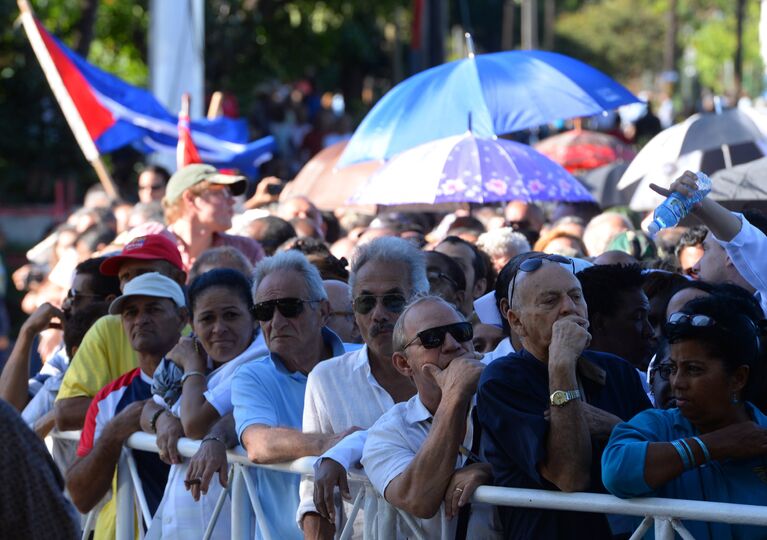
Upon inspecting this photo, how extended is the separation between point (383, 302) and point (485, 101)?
4.08m

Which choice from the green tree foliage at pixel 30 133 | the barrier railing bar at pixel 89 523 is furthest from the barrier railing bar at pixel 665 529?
the green tree foliage at pixel 30 133

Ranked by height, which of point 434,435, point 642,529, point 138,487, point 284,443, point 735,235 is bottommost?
point 138,487

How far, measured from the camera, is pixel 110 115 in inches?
515

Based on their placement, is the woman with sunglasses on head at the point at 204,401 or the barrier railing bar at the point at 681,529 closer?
the barrier railing bar at the point at 681,529

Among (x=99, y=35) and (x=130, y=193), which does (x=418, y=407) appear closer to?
(x=130, y=193)

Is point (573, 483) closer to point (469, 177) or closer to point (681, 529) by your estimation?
point (681, 529)

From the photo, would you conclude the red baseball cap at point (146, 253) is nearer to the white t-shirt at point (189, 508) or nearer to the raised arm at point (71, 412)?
the raised arm at point (71, 412)

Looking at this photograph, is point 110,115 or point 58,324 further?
point 110,115

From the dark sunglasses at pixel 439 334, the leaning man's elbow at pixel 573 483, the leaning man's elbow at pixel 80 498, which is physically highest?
the dark sunglasses at pixel 439 334

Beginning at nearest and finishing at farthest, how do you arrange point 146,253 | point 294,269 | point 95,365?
point 294,269
point 95,365
point 146,253

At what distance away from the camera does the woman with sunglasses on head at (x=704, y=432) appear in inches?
161

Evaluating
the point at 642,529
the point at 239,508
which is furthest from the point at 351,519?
the point at 642,529

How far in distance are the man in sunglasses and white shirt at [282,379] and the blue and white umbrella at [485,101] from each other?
3.66 metres

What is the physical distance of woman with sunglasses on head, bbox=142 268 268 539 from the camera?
213 inches
